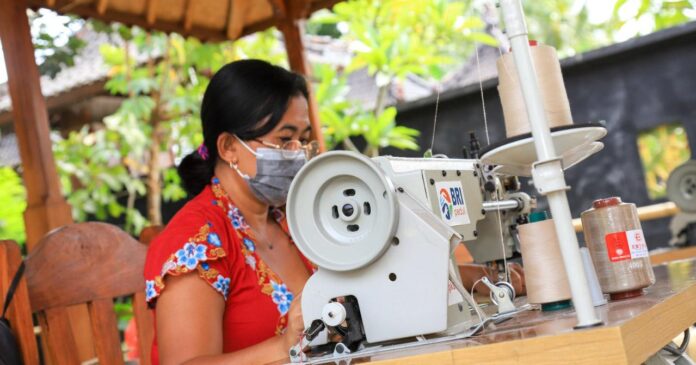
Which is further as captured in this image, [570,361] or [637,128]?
[637,128]

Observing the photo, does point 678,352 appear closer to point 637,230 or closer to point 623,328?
point 637,230

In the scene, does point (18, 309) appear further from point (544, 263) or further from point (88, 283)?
point (544, 263)

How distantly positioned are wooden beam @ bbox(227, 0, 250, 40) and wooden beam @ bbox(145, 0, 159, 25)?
0.45 meters

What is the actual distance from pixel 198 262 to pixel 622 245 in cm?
95

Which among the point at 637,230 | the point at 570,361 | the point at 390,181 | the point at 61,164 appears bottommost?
the point at 570,361

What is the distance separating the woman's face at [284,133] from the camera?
2.25 metres

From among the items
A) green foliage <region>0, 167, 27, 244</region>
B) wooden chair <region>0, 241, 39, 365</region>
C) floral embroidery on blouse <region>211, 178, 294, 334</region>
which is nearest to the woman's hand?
floral embroidery on blouse <region>211, 178, 294, 334</region>

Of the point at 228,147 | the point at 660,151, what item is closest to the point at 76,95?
the point at 660,151

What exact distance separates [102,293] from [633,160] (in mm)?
6424

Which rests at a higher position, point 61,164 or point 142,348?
point 61,164

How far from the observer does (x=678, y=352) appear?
171 centimetres

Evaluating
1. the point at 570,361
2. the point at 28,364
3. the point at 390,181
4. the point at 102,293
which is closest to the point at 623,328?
the point at 570,361

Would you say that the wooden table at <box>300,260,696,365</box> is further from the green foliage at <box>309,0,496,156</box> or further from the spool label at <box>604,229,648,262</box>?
the green foliage at <box>309,0,496,156</box>

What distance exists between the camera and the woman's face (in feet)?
7.39
